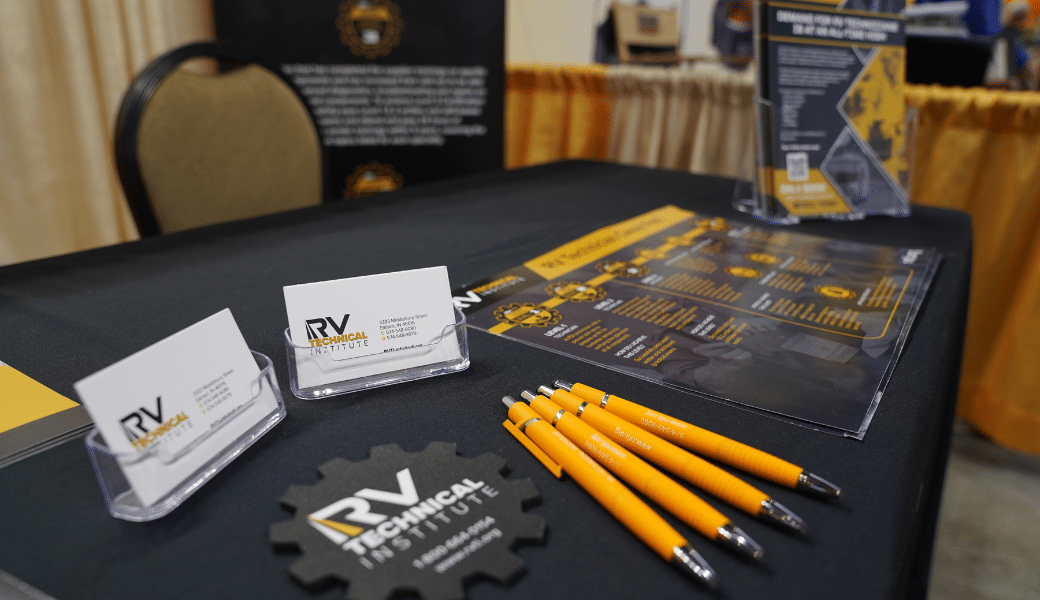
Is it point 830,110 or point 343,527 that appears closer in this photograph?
point 343,527

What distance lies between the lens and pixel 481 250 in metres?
0.94

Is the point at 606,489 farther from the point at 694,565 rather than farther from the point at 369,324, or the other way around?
the point at 369,324

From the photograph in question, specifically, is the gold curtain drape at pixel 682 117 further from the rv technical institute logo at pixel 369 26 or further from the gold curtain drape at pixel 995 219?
the rv technical institute logo at pixel 369 26

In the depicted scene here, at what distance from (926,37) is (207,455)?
242cm

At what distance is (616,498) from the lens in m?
0.39

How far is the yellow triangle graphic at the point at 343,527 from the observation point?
0.36 m

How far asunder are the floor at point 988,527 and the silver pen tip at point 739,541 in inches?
49.1

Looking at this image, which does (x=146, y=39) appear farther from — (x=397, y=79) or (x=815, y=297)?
(x=815, y=297)

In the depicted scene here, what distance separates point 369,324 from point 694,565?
12.9 inches

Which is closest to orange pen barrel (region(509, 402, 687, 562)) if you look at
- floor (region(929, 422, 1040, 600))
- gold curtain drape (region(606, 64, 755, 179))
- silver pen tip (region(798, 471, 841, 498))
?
silver pen tip (region(798, 471, 841, 498))

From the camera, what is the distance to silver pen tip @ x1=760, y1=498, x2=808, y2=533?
0.37 meters

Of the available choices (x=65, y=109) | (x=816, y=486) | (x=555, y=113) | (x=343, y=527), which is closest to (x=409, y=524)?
(x=343, y=527)

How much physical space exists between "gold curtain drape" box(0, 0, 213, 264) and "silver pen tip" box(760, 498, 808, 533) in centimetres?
208

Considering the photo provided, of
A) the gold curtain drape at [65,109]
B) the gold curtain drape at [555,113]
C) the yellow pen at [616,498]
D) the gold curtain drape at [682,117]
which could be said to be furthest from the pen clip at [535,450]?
the gold curtain drape at [555,113]
